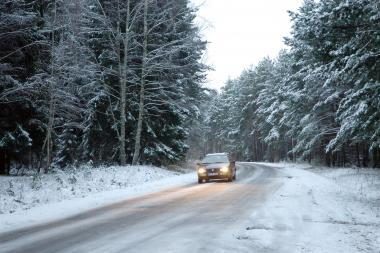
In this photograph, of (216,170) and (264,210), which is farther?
(216,170)

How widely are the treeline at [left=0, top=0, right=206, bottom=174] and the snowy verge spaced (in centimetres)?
288

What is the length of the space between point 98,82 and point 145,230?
21102 mm

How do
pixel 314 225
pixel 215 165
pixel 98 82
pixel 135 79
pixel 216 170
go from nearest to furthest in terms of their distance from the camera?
pixel 314 225, pixel 216 170, pixel 215 165, pixel 98 82, pixel 135 79

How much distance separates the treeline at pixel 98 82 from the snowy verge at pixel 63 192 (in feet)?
9.46

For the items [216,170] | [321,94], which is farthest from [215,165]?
[321,94]

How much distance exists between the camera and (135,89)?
1278 inches

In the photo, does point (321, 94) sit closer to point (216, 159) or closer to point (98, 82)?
point (216, 159)

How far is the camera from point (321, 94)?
117 ft

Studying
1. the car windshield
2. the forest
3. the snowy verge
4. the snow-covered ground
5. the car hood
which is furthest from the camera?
the car windshield

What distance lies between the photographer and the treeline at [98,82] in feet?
69.8

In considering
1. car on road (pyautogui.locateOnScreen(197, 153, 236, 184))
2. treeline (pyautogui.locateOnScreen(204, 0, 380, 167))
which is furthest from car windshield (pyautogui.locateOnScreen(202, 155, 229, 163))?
treeline (pyautogui.locateOnScreen(204, 0, 380, 167))

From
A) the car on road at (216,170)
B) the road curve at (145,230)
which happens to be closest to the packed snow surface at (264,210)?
the road curve at (145,230)

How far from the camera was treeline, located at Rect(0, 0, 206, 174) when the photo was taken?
2127cm

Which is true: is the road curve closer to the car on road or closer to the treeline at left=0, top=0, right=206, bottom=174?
the treeline at left=0, top=0, right=206, bottom=174
